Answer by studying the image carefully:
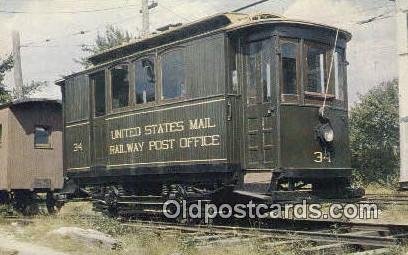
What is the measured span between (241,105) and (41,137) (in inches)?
348

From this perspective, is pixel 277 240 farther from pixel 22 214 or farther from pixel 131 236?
pixel 22 214

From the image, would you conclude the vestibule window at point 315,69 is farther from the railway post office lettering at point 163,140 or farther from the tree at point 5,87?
the tree at point 5,87

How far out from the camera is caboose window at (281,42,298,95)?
32.7ft

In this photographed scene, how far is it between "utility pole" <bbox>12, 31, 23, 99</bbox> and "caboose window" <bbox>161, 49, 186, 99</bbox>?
47.2 ft

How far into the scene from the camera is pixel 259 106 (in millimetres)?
10062

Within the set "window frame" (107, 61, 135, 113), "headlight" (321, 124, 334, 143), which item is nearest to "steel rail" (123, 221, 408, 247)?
"headlight" (321, 124, 334, 143)

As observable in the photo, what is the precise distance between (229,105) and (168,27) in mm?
2942

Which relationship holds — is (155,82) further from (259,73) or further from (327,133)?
(327,133)

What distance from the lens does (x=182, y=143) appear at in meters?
10.9

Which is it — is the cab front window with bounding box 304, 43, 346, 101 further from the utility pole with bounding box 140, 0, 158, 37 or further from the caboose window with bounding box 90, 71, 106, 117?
the utility pole with bounding box 140, 0, 158, 37

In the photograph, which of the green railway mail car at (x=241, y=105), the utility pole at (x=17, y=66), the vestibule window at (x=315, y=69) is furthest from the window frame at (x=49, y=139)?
the vestibule window at (x=315, y=69)

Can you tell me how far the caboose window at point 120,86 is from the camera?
12.3m

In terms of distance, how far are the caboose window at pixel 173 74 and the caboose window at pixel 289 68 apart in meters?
1.98

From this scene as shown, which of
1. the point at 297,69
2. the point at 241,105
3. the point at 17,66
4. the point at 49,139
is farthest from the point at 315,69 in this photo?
the point at 17,66
